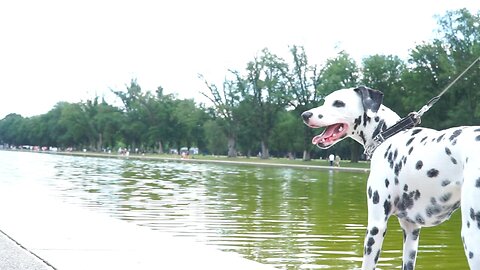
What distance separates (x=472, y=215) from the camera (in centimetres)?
→ 379

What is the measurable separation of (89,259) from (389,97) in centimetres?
6598

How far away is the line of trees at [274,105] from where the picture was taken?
6197 centimetres

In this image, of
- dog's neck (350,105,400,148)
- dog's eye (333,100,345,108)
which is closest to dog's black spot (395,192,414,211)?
dog's neck (350,105,400,148)

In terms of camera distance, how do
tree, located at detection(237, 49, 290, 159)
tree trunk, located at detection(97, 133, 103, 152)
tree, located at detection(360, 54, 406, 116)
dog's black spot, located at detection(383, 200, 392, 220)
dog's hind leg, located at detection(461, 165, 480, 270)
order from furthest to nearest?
tree trunk, located at detection(97, 133, 103, 152) < tree, located at detection(237, 49, 290, 159) < tree, located at detection(360, 54, 406, 116) < dog's black spot, located at detection(383, 200, 392, 220) < dog's hind leg, located at detection(461, 165, 480, 270)

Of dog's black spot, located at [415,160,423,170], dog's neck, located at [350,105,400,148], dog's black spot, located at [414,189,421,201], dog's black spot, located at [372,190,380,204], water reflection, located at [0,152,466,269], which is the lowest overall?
water reflection, located at [0,152,466,269]

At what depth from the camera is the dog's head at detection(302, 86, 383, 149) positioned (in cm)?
517

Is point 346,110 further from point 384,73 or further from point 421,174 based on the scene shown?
point 384,73

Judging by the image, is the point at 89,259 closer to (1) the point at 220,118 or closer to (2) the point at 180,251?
(2) the point at 180,251

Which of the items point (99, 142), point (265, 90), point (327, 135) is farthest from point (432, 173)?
point (99, 142)

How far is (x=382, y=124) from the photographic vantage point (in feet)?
17.1

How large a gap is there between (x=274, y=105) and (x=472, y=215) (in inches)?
3624

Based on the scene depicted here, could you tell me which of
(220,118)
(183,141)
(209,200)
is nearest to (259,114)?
(220,118)

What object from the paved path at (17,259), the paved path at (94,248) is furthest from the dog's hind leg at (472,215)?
the paved path at (17,259)

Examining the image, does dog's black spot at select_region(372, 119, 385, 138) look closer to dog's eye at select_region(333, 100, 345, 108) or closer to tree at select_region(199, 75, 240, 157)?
dog's eye at select_region(333, 100, 345, 108)
